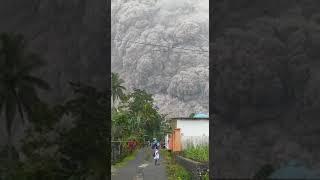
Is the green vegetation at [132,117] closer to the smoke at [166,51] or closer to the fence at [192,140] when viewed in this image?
the fence at [192,140]

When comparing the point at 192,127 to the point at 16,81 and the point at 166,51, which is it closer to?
the point at 16,81

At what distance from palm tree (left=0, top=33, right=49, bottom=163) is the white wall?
849 inches

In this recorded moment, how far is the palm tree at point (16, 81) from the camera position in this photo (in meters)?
4.55

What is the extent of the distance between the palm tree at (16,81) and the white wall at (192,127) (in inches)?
849

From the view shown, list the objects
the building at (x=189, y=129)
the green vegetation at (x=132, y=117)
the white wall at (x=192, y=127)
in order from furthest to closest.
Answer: the green vegetation at (x=132, y=117)
the white wall at (x=192, y=127)
the building at (x=189, y=129)

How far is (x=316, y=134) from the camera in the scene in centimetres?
427

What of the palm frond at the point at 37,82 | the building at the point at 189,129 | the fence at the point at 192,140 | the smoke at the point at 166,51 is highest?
the smoke at the point at 166,51

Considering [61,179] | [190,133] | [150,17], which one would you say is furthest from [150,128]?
[150,17]

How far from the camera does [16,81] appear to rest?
15.0ft

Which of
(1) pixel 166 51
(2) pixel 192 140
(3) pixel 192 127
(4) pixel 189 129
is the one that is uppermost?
(1) pixel 166 51

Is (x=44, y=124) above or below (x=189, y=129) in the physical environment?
above

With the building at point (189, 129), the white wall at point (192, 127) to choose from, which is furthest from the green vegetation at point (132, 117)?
the white wall at point (192, 127)

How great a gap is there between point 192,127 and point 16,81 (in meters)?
22.6

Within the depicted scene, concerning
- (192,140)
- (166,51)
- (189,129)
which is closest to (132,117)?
(189,129)
